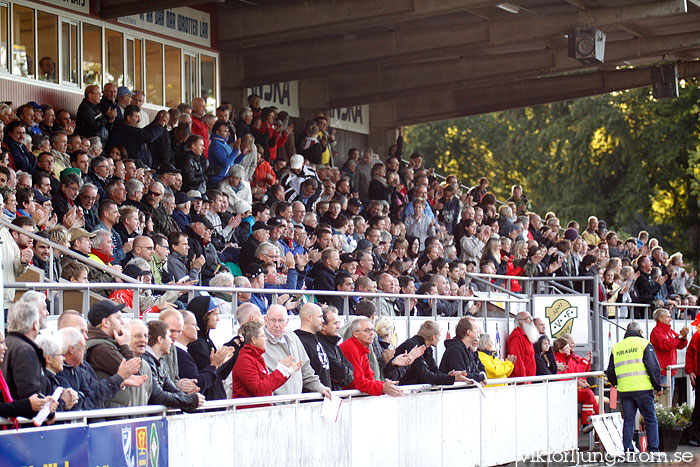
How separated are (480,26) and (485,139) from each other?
26.0 meters

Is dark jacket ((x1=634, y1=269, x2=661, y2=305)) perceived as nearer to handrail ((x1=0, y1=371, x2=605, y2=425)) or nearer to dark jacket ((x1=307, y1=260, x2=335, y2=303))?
dark jacket ((x1=307, y1=260, x2=335, y2=303))

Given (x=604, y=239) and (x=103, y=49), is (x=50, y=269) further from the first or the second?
(x=604, y=239)

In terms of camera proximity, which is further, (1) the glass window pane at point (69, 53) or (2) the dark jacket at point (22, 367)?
(1) the glass window pane at point (69, 53)

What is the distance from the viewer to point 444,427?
1162 cm

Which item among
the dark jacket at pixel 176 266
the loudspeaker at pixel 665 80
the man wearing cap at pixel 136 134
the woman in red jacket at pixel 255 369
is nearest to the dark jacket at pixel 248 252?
the dark jacket at pixel 176 266

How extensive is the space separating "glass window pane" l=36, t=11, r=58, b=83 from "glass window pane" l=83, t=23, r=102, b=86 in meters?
0.65

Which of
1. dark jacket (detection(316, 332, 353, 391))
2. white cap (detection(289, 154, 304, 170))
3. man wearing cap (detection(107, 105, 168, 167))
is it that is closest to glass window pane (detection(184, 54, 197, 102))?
white cap (detection(289, 154, 304, 170))

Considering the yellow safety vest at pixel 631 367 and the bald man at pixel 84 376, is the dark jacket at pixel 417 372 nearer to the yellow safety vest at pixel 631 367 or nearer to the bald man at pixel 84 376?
the bald man at pixel 84 376

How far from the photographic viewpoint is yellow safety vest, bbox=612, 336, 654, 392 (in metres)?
16.0

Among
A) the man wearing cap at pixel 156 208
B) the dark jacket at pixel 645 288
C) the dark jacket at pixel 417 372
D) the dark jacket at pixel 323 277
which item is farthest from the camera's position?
the dark jacket at pixel 645 288

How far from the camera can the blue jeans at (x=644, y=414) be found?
52.1 ft

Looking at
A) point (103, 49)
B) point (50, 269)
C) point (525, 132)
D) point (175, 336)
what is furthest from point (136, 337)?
point (525, 132)

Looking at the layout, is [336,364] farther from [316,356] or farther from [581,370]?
[581,370]

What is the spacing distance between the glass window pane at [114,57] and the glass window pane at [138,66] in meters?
0.35
